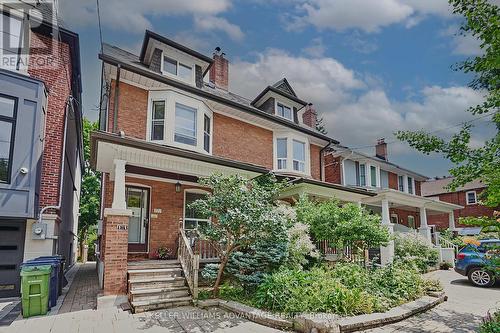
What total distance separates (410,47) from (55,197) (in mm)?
12596

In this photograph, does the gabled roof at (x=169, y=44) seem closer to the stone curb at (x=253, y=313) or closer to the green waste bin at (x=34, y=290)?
the green waste bin at (x=34, y=290)

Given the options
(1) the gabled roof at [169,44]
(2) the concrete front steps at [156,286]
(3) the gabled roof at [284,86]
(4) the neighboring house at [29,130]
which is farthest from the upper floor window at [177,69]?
(2) the concrete front steps at [156,286]

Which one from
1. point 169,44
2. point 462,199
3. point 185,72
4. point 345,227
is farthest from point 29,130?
point 462,199

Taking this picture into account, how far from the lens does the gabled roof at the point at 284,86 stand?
18.1 m

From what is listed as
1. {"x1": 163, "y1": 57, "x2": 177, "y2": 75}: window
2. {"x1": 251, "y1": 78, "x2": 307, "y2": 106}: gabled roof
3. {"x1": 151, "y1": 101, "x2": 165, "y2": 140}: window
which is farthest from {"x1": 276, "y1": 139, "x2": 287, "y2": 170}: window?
{"x1": 151, "y1": 101, "x2": 165, "y2": 140}: window

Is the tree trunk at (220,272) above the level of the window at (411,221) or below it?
below

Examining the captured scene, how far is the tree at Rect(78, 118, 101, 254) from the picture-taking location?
23.2m

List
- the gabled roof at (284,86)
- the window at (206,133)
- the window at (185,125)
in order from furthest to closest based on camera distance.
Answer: the gabled roof at (284,86) < the window at (206,133) < the window at (185,125)

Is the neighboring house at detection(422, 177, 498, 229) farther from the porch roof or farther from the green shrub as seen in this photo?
the green shrub

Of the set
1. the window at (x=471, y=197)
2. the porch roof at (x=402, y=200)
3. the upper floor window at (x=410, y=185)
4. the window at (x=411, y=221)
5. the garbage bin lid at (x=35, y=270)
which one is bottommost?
the garbage bin lid at (x=35, y=270)

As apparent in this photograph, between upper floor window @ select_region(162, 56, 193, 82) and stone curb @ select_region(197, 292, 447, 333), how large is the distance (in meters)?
9.52

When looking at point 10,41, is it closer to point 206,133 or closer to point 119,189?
point 119,189

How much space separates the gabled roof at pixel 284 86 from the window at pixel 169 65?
6.93 metres

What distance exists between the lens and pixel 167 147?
29.2ft
